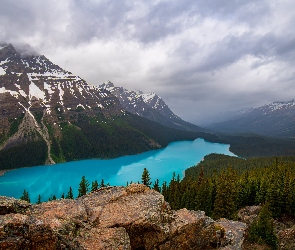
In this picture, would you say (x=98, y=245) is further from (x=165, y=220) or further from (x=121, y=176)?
(x=121, y=176)

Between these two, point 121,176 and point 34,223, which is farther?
point 121,176

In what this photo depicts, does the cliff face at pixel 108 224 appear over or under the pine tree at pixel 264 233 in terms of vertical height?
over

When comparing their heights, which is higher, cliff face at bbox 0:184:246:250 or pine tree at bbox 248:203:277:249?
cliff face at bbox 0:184:246:250

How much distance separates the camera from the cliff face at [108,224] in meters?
13.5

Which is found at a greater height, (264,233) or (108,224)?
(108,224)

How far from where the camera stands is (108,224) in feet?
59.3

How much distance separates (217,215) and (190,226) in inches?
1662

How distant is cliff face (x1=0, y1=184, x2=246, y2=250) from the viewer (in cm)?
1352

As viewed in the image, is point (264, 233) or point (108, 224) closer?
point (108, 224)

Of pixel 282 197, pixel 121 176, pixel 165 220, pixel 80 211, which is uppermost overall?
pixel 80 211

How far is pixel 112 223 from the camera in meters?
18.2

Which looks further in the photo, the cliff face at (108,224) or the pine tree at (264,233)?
the pine tree at (264,233)

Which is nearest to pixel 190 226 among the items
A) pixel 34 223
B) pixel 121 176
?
pixel 34 223

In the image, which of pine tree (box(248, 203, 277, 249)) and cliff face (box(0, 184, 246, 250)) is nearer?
cliff face (box(0, 184, 246, 250))
